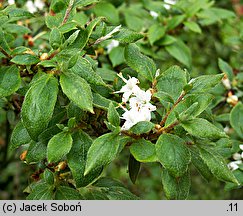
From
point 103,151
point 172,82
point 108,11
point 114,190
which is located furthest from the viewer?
point 108,11

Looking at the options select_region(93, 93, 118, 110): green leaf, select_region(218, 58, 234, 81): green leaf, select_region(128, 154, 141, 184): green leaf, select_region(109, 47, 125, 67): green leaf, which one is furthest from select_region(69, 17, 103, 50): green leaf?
select_region(218, 58, 234, 81): green leaf

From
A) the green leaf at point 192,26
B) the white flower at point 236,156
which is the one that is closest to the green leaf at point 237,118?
the white flower at point 236,156

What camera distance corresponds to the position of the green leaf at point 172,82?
4.43 ft

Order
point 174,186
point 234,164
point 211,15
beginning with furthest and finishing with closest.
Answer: point 211,15 → point 234,164 → point 174,186

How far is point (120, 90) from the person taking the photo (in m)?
1.34

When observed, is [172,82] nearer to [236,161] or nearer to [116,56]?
[236,161]

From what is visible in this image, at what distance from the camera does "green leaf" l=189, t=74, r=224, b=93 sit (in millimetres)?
1271

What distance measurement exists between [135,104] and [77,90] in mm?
183

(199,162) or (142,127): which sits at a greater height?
(142,127)

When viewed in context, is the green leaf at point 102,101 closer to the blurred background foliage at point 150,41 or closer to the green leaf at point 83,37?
the green leaf at point 83,37

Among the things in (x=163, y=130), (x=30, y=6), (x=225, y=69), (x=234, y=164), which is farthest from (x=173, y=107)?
(x=30, y=6)

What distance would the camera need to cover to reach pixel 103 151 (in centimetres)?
115

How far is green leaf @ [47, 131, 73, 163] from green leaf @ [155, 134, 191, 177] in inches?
8.8

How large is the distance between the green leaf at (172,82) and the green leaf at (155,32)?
631 millimetres
